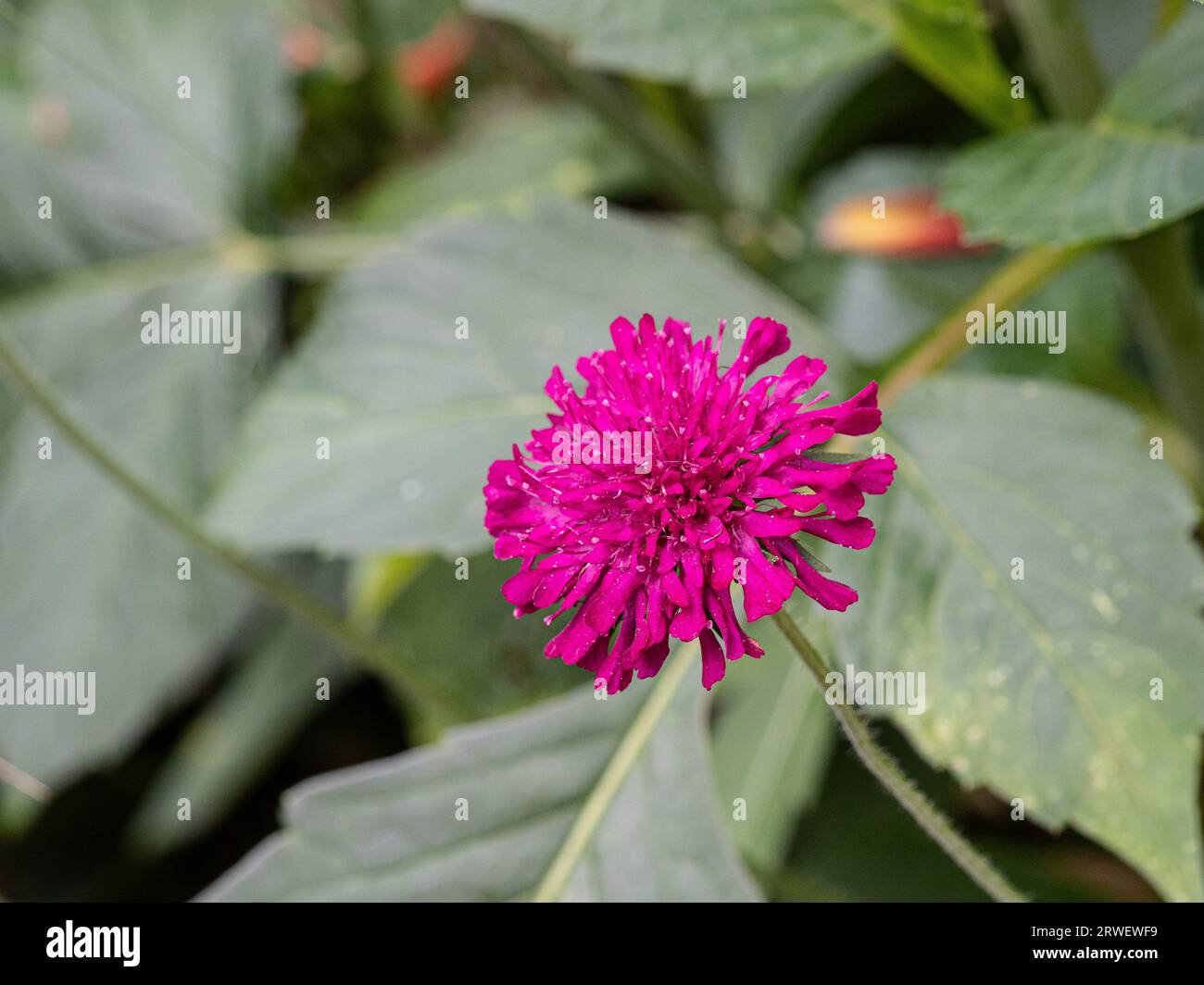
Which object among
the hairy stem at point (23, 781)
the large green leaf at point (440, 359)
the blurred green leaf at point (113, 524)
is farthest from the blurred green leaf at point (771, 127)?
the hairy stem at point (23, 781)

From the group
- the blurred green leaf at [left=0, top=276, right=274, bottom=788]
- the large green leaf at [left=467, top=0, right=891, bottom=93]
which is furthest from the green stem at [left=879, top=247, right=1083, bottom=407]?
the blurred green leaf at [left=0, top=276, right=274, bottom=788]

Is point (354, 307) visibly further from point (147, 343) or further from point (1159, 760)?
point (1159, 760)

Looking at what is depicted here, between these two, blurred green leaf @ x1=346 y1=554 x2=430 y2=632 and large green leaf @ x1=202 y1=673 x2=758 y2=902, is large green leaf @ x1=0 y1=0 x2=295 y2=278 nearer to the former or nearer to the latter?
blurred green leaf @ x1=346 y1=554 x2=430 y2=632

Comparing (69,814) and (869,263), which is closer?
(869,263)

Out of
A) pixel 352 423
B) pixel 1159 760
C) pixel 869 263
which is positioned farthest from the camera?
pixel 869 263

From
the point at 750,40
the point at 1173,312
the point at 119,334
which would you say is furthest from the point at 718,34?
the point at 119,334
